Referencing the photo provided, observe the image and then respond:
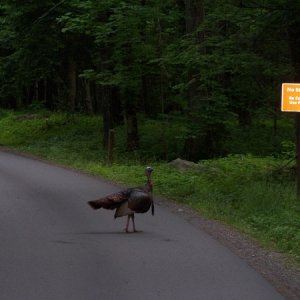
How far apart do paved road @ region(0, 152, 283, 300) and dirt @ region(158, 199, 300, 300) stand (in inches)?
6.7

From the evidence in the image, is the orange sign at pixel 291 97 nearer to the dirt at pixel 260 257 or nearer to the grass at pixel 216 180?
the grass at pixel 216 180

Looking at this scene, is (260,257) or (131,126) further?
(131,126)

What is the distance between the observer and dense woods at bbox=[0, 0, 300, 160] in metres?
15.3

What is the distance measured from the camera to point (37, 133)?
1371 inches

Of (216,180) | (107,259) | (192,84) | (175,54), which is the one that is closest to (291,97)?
(216,180)

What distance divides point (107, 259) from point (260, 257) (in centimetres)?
227

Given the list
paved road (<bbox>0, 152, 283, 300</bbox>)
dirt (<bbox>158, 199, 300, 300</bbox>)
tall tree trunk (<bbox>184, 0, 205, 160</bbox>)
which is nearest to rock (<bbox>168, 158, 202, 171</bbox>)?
tall tree trunk (<bbox>184, 0, 205, 160</bbox>)

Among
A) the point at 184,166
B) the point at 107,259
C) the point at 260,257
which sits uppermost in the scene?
the point at 107,259

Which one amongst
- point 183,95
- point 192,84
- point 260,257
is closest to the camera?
point 260,257

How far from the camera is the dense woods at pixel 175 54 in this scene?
15.3 m

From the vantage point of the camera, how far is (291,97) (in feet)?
41.1

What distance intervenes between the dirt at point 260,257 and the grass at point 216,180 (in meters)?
0.30

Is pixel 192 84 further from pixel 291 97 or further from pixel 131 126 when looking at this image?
pixel 291 97

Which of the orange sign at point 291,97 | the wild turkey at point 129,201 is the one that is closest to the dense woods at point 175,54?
the orange sign at point 291,97
